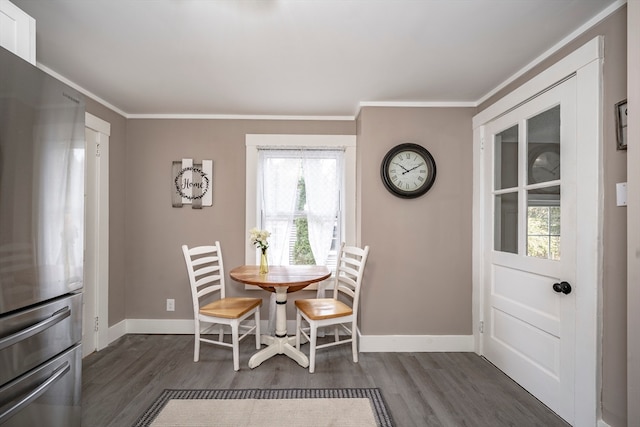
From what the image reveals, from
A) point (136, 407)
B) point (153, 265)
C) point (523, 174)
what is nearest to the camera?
point (136, 407)

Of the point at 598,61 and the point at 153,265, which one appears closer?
the point at 598,61

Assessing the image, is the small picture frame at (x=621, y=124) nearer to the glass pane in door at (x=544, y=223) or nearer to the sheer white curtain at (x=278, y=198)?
the glass pane in door at (x=544, y=223)

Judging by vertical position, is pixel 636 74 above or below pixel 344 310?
above

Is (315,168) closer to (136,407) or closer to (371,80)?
(371,80)

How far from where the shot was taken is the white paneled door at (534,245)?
1.93 meters

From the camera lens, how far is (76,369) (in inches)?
61.5

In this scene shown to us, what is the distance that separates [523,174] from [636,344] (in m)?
1.32

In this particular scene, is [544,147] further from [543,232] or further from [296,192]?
[296,192]

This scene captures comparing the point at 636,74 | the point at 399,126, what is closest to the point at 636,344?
the point at 636,74

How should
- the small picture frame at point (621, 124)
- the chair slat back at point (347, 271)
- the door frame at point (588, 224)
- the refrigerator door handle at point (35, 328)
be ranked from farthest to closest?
the chair slat back at point (347, 271) < the door frame at point (588, 224) < the small picture frame at point (621, 124) < the refrigerator door handle at point (35, 328)

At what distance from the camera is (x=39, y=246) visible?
1336mm

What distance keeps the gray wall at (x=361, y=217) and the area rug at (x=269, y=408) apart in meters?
0.88

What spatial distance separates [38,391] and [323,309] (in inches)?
71.3

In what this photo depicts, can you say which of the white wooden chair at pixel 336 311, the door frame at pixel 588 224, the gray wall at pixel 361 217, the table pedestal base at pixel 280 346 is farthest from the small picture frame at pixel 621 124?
the table pedestal base at pixel 280 346
